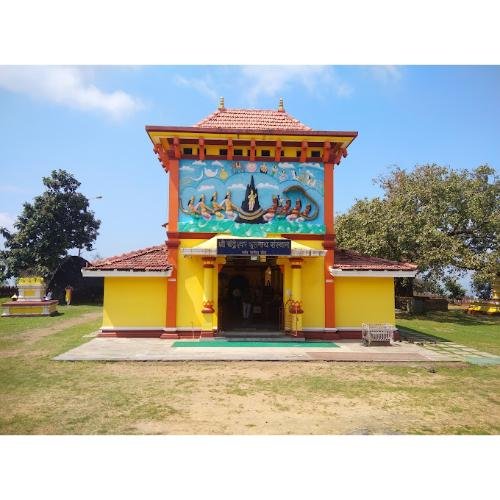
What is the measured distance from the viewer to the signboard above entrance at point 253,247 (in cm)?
1230

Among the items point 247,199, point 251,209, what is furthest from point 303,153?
point 251,209

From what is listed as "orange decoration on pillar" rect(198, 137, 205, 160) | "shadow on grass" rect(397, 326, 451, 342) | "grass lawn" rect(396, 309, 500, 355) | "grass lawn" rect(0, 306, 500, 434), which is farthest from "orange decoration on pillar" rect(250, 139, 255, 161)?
"grass lawn" rect(396, 309, 500, 355)

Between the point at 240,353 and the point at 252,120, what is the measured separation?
8810 mm

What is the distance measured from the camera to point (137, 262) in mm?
13414

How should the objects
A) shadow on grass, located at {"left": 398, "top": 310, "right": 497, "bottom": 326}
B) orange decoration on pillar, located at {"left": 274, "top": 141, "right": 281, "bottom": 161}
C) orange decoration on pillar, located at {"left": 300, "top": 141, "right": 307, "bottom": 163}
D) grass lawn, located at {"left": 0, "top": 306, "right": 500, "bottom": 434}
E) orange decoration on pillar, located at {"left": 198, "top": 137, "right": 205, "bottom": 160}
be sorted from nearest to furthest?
grass lawn, located at {"left": 0, "top": 306, "right": 500, "bottom": 434}, orange decoration on pillar, located at {"left": 198, "top": 137, "right": 205, "bottom": 160}, orange decoration on pillar, located at {"left": 274, "top": 141, "right": 281, "bottom": 161}, orange decoration on pillar, located at {"left": 300, "top": 141, "right": 307, "bottom": 163}, shadow on grass, located at {"left": 398, "top": 310, "right": 497, "bottom": 326}

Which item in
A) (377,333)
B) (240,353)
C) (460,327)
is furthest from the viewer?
(460,327)

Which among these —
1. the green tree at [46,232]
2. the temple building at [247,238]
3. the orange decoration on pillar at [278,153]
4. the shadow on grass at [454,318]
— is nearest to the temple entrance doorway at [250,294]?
the temple building at [247,238]

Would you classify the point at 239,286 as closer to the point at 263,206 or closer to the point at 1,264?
the point at 263,206

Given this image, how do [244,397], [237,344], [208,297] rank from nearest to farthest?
[244,397] → [237,344] → [208,297]

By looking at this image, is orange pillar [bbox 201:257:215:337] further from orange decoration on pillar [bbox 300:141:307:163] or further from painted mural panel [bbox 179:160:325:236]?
orange decoration on pillar [bbox 300:141:307:163]

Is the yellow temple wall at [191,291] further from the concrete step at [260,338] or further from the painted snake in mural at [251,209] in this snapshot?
the painted snake in mural at [251,209]

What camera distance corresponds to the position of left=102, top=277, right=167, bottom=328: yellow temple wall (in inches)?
514

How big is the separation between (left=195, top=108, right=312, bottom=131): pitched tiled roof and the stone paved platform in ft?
25.1

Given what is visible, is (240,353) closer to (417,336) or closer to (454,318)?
(417,336)
